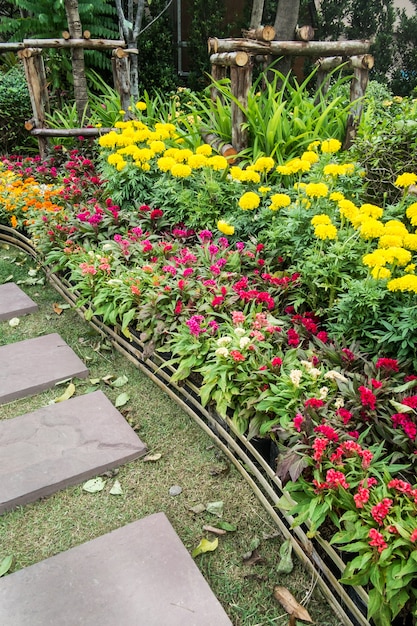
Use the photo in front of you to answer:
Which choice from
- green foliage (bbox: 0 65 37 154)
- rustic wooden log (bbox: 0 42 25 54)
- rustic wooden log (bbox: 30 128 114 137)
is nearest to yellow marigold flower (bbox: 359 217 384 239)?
rustic wooden log (bbox: 30 128 114 137)

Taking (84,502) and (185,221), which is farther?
(185,221)

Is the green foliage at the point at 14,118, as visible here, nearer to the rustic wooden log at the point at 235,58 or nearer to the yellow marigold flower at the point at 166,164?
the rustic wooden log at the point at 235,58

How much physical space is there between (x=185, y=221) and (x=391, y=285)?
6.23 feet

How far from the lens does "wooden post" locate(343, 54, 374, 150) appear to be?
4.04 m

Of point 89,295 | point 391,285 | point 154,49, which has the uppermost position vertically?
point 154,49

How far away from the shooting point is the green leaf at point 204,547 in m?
1.85

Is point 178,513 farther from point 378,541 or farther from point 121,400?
point 378,541

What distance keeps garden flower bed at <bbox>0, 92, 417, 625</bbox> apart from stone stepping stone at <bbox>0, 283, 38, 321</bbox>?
1.10 ft

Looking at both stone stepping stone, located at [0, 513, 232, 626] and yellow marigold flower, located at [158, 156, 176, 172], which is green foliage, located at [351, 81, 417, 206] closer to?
yellow marigold flower, located at [158, 156, 176, 172]

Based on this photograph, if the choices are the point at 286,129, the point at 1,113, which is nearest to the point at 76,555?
the point at 286,129

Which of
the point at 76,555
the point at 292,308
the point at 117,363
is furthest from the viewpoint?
the point at 117,363

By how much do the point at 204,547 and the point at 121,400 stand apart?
1.00 m

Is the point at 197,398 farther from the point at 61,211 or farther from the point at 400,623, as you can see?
the point at 61,211

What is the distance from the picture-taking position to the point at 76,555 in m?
1.78
